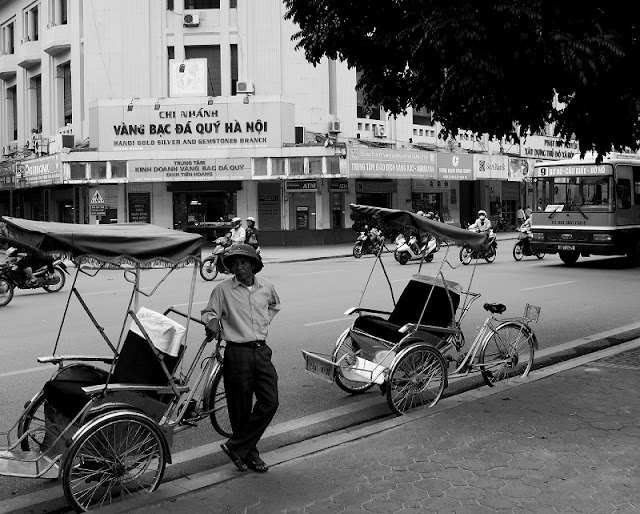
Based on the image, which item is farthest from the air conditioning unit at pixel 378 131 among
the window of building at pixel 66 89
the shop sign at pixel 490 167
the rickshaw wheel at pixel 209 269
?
the rickshaw wheel at pixel 209 269

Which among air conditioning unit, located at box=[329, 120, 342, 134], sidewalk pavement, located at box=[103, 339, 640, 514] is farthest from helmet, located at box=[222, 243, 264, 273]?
air conditioning unit, located at box=[329, 120, 342, 134]

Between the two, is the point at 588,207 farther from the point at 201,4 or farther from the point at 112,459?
the point at 201,4

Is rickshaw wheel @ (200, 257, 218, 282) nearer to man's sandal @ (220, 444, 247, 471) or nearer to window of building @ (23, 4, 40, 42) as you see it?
man's sandal @ (220, 444, 247, 471)

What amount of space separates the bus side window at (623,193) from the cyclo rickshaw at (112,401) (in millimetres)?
17316

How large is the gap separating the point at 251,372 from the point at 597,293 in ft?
36.9

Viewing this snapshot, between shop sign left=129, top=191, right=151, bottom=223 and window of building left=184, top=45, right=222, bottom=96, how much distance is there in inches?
205

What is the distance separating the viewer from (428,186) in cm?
3644

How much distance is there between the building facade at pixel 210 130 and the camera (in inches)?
1188

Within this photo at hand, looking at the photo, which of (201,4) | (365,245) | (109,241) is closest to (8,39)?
(201,4)

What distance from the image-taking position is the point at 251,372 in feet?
16.8

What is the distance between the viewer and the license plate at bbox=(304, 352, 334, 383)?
6.56 m

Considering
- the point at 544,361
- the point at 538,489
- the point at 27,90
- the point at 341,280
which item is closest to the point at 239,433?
the point at 538,489

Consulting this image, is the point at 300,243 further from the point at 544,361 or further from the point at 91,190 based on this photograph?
the point at 544,361

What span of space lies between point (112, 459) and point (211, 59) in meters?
29.2
